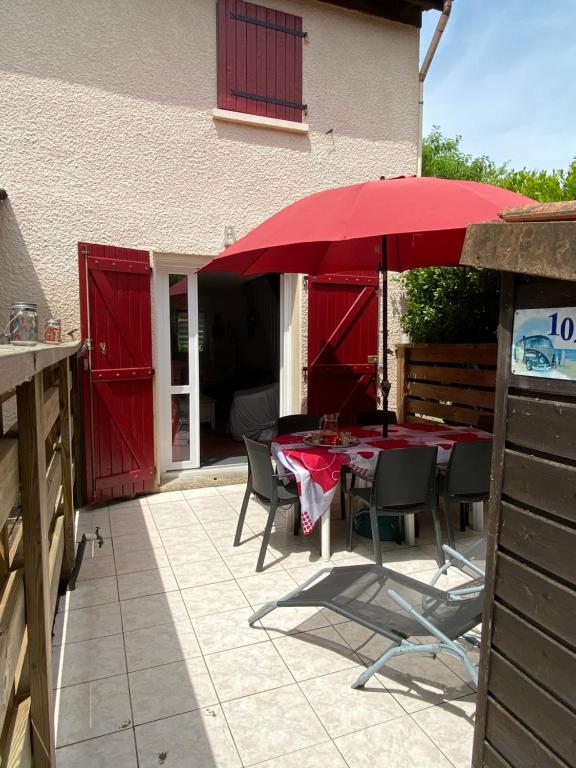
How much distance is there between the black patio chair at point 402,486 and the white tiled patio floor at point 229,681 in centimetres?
40

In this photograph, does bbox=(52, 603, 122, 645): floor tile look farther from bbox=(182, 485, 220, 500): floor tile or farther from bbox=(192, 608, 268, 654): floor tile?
bbox=(182, 485, 220, 500): floor tile

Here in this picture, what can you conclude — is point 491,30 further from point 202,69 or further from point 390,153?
point 202,69

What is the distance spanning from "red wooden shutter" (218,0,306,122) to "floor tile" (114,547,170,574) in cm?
426

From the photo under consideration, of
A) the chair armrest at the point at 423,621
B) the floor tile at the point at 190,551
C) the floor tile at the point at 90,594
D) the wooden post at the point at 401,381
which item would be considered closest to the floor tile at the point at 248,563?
the floor tile at the point at 190,551

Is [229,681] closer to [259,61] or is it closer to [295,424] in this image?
[295,424]

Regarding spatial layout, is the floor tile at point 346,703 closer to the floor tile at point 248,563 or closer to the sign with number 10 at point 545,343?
the floor tile at point 248,563

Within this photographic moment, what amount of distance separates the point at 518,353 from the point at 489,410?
4.12 m

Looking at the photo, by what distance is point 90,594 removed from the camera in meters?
3.14

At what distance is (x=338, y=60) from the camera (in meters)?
5.76

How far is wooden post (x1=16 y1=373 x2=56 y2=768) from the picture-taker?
58.6 inches

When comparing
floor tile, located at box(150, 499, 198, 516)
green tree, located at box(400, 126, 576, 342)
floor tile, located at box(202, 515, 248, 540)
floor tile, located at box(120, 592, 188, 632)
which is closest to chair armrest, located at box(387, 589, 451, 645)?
floor tile, located at box(120, 592, 188, 632)

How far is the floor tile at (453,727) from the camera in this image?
75.5 inches

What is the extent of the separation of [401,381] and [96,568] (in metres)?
4.14

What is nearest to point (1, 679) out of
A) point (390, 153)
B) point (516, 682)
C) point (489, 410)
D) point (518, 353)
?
point (516, 682)
